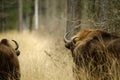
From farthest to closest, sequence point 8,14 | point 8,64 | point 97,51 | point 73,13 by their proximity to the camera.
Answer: point 8,14, point 73,13, point 8,64, point 97,51

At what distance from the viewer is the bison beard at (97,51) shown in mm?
9562

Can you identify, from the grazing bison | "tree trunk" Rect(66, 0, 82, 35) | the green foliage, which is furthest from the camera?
the green foliage

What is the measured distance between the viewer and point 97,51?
9648 millimetres

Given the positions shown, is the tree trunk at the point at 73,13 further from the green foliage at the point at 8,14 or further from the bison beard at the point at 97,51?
the green foliage at the point at 8,14

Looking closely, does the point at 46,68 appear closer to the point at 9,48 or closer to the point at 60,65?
the point at 60,65

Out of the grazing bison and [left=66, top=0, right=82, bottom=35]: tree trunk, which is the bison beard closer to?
the grazing bison

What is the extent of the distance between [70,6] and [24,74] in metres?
4.07

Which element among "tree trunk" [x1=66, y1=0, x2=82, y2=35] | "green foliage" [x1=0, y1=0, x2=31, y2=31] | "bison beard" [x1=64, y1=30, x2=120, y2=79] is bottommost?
"green foliage" [x1=0, y1=0, x2=31, y2=31]

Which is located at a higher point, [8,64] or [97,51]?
[97,51]

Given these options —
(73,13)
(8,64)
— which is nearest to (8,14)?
(73,13)

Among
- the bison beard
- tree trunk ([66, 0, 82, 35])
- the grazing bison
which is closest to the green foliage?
tree trunk ([66, 0, 82, 35])

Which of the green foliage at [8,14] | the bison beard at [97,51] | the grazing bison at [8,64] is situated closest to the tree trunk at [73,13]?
the grazing bison at [8,64]

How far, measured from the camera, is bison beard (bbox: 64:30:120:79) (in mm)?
9562

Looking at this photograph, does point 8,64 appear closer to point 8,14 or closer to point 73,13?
point 73,13
